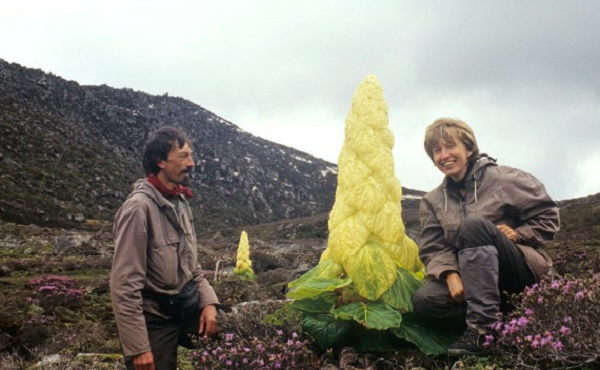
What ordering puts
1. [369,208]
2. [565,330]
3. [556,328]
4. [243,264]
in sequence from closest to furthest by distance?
[565,330] < [556,328] < [369,208] < [243,264]

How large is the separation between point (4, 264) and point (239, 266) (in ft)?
28.5

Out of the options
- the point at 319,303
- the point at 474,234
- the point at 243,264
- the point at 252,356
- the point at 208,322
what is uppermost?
the point at 474,234

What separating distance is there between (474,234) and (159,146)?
90.7 inches

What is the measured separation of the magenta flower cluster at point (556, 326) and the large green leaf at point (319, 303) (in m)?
1.27

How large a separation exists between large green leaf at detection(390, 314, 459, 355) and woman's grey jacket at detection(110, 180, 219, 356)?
170cm

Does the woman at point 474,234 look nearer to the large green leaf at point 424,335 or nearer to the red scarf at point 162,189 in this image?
the large green leaf at point 424,335

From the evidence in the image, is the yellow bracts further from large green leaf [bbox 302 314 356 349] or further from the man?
the man

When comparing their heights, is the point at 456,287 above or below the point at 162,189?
below

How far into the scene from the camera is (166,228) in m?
3.04

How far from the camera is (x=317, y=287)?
134 inches

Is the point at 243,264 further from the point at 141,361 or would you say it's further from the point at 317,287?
the point at 141,361

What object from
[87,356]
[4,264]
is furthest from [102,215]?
[87,356]

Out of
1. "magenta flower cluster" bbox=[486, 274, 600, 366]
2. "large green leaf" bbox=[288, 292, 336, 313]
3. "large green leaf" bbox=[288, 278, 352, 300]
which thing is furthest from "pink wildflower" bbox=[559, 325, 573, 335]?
"large green leaf" bbox=[288, 292, 336, 313]

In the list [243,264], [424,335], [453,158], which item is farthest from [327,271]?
[243,264]
